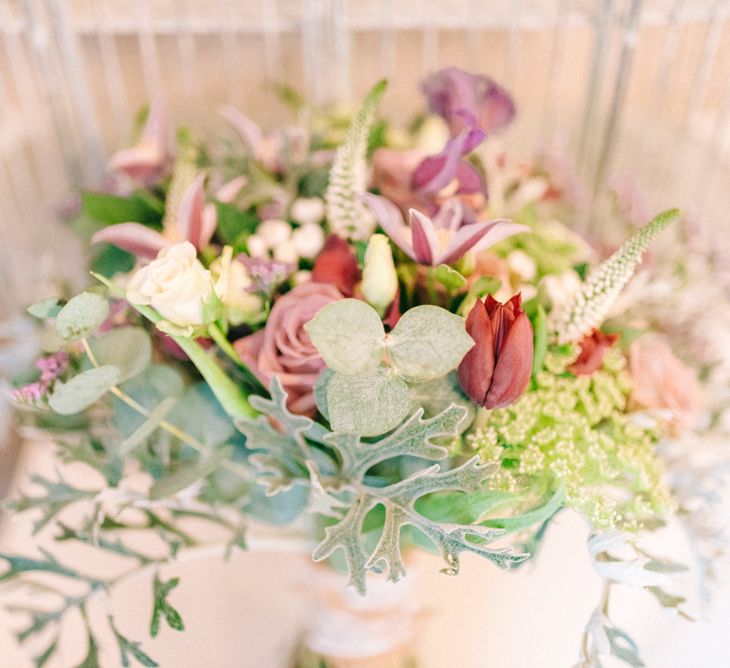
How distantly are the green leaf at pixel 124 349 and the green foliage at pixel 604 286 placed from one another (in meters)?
0.31

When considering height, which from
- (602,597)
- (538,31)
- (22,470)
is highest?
(538,31)

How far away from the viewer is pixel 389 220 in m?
0.47

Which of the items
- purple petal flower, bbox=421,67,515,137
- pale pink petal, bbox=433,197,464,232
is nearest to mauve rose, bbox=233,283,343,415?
pale pink petal, bbox=433,197,464,232

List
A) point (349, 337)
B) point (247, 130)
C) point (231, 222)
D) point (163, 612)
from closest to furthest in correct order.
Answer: point (349, 337), point (163, 612), point (231, 222), point (247, 130)

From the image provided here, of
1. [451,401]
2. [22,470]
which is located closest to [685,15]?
[451,401]

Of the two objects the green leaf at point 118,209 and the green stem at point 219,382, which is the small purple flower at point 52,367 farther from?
the green leaf at point 118,209

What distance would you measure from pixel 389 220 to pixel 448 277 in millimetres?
59

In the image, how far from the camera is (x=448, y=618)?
2.19 feet

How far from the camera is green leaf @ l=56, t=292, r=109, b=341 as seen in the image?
0.42 m

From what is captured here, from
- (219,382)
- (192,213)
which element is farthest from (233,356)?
(192,213)

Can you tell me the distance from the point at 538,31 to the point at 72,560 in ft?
3.14

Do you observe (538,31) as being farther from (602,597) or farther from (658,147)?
(602,597)

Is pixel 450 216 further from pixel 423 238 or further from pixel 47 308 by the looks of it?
pixel 47 308

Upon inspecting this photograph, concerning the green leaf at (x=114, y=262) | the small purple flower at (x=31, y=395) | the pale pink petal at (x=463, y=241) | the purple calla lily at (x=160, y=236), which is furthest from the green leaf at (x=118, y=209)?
the pale pink petal at (x=463, y=241)
